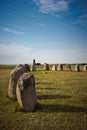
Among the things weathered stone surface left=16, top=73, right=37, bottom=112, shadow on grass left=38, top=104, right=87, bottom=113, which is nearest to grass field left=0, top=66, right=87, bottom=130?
shadow on grass left=38, top=104, right=87, bottom=113

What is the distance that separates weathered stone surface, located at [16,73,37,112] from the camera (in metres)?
8.50

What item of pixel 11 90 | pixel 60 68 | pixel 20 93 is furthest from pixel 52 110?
pixel 60 68

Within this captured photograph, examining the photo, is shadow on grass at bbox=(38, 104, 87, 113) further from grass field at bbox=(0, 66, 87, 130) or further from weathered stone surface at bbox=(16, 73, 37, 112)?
Answer: weathered stone surface at bbox=(16, 73, 37, 112)

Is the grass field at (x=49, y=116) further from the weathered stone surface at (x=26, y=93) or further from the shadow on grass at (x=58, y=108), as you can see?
the weathered stone surface at (x=26, y=93)

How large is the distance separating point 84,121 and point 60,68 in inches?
1208

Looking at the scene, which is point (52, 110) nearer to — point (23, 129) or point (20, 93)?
point (20, 93)

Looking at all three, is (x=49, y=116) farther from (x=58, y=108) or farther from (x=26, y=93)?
(x=26, y=93)

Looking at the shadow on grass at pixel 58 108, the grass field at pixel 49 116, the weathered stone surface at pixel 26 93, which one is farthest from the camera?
the shadow on grass at pixel 58 108

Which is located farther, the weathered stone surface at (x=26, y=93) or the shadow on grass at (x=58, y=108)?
the shadow on grass at (x=58, y=108)

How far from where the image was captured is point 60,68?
125ft

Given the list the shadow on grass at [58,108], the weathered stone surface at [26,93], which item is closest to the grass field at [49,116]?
the shadow on grass at [58,108]

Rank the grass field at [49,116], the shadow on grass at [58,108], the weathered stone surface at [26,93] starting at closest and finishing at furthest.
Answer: the grass field at [49,116] < the weathered stone surface at [26,93] < the shadow on grass at [58,108]

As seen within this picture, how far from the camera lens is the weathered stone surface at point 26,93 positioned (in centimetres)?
850

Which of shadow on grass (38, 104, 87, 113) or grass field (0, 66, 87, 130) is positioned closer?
grass field (0, 66, 87, 130)
